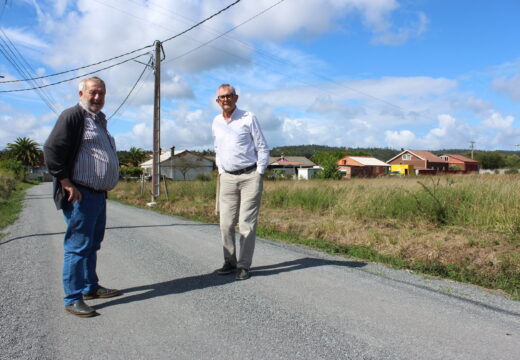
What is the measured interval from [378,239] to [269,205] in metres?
6.37

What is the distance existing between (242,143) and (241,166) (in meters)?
0.25

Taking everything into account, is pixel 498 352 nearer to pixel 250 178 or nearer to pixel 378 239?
pixel 250 178

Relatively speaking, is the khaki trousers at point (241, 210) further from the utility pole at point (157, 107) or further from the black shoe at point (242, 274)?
the utility pole at point (157, 107)

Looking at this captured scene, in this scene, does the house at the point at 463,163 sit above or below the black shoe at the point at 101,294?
above

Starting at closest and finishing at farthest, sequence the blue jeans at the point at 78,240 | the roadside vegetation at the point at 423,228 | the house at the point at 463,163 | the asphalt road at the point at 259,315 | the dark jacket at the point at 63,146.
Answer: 1. the asphalt road at the point at 259,315
2. the dark jacket at the point at 63,146
3. the blue jeans at the point at 78,240
4. the roadside vegetation at the point at 423,228
5. the house at the point at 463,163

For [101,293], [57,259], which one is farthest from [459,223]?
[57,259]

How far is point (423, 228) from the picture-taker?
7277 millimetres

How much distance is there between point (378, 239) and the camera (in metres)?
6.61

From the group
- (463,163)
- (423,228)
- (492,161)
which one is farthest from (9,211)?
(492,161)

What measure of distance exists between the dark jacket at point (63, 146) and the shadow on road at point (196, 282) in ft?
3.61

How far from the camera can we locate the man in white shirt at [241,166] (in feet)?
14.5

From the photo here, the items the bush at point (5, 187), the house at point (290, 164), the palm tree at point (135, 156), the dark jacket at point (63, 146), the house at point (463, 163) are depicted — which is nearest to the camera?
the dark jacket at point (63, 146)

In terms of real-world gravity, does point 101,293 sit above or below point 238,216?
below

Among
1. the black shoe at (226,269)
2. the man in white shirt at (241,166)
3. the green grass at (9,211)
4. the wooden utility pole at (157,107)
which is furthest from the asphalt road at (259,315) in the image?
the wooden utility pole at (157,107)
